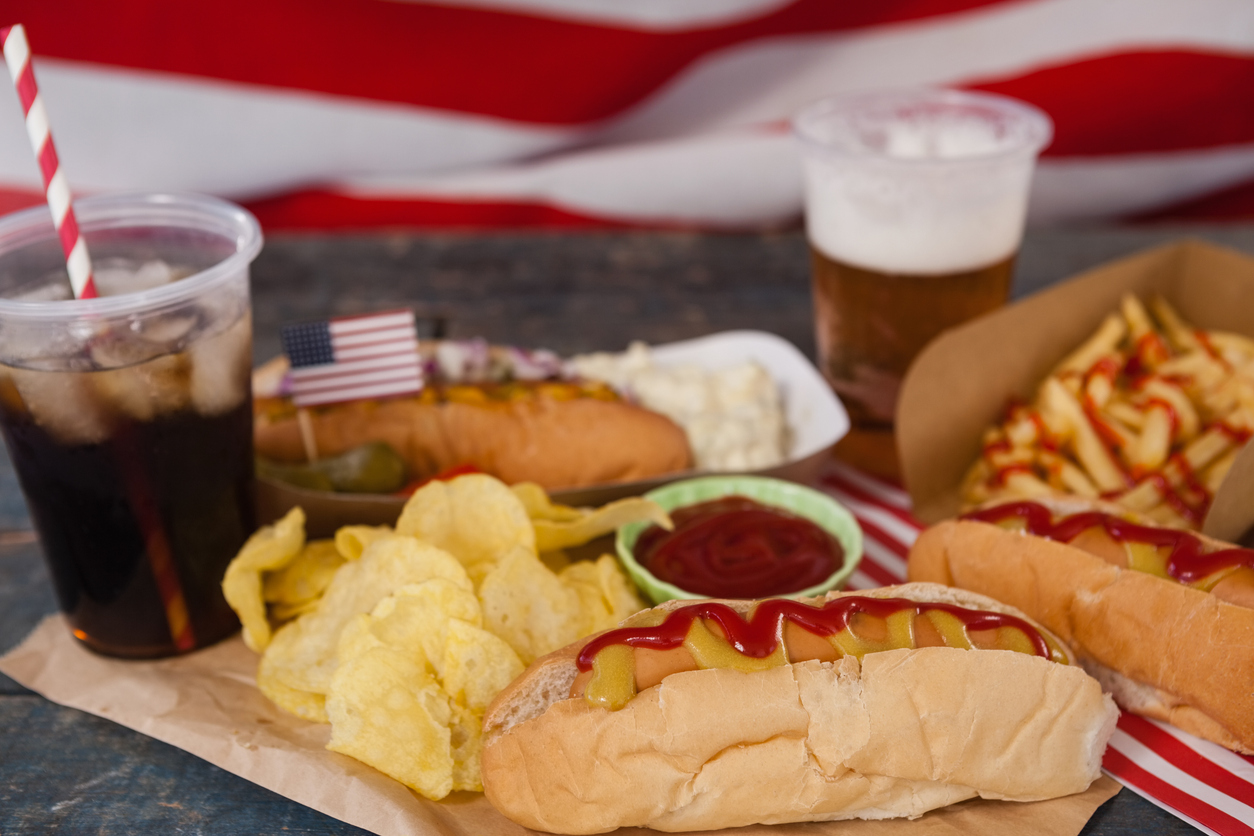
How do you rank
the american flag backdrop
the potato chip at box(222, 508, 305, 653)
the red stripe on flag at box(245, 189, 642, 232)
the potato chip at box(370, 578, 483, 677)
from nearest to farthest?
the potato chip at box(370, 578, 483, 677), the potato chip at box(222, 508, 305, 653), the american flag backdrop, the red stripe on flag at box(245, 189, 642, 232)

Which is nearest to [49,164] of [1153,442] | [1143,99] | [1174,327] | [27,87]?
[27,87]

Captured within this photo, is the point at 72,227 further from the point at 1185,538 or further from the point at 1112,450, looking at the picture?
the point at 1112,450

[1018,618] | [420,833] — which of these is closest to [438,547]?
[420,833]

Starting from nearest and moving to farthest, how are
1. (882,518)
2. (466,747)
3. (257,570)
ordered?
(466,747) → (257,570) → (882,518)

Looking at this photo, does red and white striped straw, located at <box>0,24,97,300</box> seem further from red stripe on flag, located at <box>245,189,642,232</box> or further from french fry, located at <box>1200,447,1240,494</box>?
red stripe on flag, located at <box>245,189,642,232</box>

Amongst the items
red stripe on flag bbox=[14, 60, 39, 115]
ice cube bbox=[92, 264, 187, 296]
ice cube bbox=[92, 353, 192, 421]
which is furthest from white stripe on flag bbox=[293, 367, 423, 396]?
red stripe on flag bbox=[14, 60, 39, 115]

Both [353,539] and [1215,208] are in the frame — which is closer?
[353,539]

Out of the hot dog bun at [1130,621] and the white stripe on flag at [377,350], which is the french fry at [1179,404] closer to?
the hot dog bun at [1130,621]

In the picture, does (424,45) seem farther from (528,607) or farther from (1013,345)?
(528,607)
